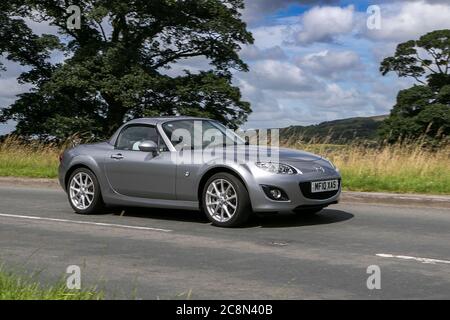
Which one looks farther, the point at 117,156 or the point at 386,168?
the point at 386,168

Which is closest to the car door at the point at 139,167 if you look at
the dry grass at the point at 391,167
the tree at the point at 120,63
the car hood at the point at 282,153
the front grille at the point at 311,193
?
the car hood at the point at 282,153

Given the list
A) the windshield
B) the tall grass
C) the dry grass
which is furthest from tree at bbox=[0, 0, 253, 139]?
the windshield

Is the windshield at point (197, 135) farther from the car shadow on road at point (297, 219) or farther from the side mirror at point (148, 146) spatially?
the car shadow on road at point (297, 219)

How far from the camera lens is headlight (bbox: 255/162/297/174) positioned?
30.2 ft

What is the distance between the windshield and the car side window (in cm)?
22

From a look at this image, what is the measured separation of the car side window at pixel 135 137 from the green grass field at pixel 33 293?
541 centimetres

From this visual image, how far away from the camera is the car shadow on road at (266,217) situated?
391 inches

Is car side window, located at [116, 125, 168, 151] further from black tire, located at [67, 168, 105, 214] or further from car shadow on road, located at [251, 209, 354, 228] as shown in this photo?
car shadow on road, located at [251, 209, 354, 228]

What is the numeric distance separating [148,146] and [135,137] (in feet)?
3.12

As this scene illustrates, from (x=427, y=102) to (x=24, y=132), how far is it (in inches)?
1536

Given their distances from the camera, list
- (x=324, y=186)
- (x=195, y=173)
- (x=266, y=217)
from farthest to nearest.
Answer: (x=266, y=217) → (x=195, y=173) → (x=324, y=186)

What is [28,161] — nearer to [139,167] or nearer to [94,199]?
[94,199]

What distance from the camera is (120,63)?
32.4m

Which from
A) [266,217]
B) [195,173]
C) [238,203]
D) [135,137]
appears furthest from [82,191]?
[238,203]
